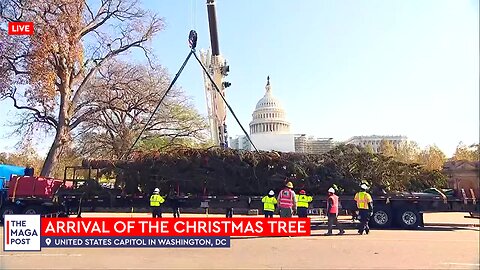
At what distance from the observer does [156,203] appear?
14828 mm

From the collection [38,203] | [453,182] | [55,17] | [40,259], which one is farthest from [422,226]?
[55,17]

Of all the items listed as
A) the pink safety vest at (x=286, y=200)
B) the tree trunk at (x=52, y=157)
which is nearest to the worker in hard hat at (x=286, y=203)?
the pink safety vest at (x=286, y=200)

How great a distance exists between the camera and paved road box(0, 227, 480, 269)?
313 inches

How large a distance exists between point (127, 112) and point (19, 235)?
1855 centimetres

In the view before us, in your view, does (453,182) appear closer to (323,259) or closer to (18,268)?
(323,259)

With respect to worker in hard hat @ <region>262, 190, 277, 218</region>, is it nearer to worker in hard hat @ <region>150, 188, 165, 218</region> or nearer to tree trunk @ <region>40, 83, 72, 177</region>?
worker in hard hat @ <region>150, 188, 165, 218</region>

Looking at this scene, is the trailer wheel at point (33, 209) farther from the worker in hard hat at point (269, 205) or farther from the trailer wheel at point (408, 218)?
the trailer wheel at point (408, 218)

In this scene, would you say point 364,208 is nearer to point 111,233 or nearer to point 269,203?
point 269,203

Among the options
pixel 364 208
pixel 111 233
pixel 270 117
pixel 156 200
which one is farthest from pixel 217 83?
pixel 270 117

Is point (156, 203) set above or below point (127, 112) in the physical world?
below

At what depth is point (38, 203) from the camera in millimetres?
16859

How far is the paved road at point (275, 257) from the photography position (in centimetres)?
796

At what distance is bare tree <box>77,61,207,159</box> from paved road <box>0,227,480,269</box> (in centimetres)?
1665

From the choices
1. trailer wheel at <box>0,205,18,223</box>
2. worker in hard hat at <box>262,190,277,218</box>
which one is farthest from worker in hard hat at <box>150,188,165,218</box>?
trailer wheel at <box>0,205,18,223</box>
